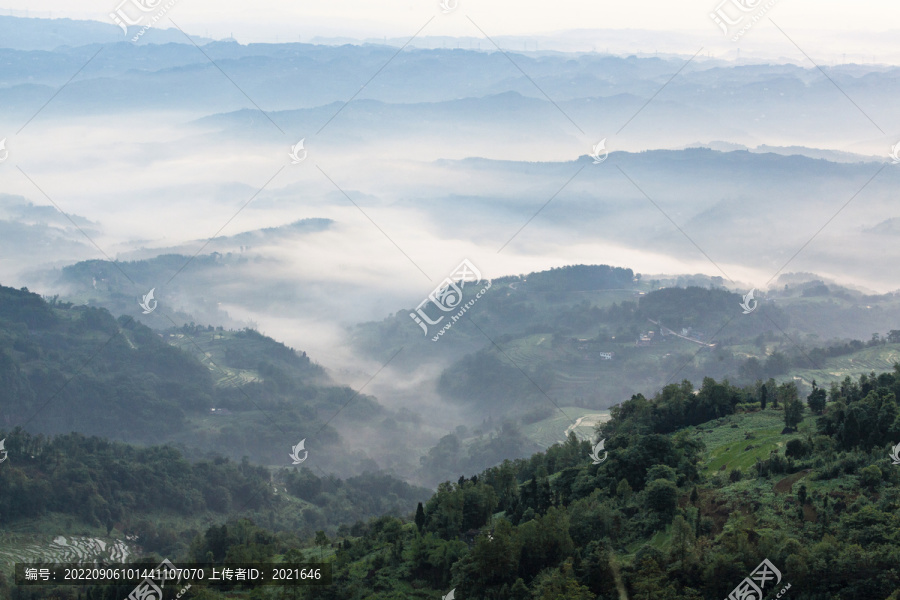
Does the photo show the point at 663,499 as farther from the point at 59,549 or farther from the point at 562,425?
the point at 562,425

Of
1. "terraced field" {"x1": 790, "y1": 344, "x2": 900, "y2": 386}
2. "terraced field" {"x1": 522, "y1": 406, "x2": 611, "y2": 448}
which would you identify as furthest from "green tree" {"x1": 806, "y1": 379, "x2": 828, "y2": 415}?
"terraced field" {"x1": 522, "y1": 406, "x2": 611, "y2": 448}

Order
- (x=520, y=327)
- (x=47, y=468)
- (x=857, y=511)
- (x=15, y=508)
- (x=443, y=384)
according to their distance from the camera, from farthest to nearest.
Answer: (x=520, y=327), (x=443, y=384), (x=47, y=468), (x=15, y=508), (x=857, y=511)

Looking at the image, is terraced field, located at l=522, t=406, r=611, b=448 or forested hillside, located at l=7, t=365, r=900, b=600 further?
terraced field, located at l=522, t=406, r=611, b=448

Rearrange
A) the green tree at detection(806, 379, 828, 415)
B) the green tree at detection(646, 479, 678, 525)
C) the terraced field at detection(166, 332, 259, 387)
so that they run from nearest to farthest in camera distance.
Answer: the green tree at detection(646, 479, 678, 525)
the green tree at detection(806, 379, 828, 415)
the terraced field at detection(166, 332, 259, 387)

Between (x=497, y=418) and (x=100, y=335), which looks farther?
(x=497, y=418)

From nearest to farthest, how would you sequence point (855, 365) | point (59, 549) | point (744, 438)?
point (744, 438)
point (59, 549)
point (855, 365)

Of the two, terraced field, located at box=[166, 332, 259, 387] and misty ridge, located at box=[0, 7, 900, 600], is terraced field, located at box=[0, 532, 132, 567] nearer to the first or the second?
misty ridge, located at box=[0, 7, 900, 600]

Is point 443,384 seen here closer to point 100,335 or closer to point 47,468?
point 100,335

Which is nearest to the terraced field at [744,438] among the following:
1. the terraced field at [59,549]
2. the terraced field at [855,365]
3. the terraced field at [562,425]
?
the terraced field at [59,549]

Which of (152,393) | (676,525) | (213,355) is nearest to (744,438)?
(676,525)

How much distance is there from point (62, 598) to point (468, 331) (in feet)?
502

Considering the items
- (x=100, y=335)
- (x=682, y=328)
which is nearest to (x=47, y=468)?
(x=100, y=335)

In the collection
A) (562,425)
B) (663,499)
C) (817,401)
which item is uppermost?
(562,425)

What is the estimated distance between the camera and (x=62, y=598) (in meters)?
43.5
